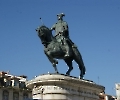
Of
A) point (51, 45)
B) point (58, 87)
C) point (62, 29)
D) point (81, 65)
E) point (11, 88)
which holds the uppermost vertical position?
point (11, 88)

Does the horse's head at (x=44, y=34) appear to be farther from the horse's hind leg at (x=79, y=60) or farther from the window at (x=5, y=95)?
the window at (x=5, y=95)

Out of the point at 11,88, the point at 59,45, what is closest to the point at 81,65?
the point at 59,45

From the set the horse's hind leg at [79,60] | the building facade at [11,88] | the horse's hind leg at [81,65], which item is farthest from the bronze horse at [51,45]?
the building facade at [11,88]

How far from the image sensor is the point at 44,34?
17.4m

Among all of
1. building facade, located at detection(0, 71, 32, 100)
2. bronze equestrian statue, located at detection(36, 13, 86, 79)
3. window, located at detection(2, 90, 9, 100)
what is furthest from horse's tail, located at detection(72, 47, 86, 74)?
window, located at detection(2, 90, 9, 100)

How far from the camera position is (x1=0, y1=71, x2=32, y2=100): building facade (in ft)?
160

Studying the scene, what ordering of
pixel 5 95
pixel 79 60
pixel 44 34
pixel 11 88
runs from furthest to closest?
pixel 11 88 < pixel 5 95 < pixel 79 60 < pixel 44 34

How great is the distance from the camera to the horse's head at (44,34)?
17.3 m

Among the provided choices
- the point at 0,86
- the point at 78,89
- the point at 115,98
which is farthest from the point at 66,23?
the point at 115,98

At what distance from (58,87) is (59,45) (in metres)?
2.60

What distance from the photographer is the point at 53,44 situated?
17.5m

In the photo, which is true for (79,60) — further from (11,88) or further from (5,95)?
(11,88)

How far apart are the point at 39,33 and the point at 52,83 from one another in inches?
118

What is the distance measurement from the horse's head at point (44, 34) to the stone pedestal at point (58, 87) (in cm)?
212
